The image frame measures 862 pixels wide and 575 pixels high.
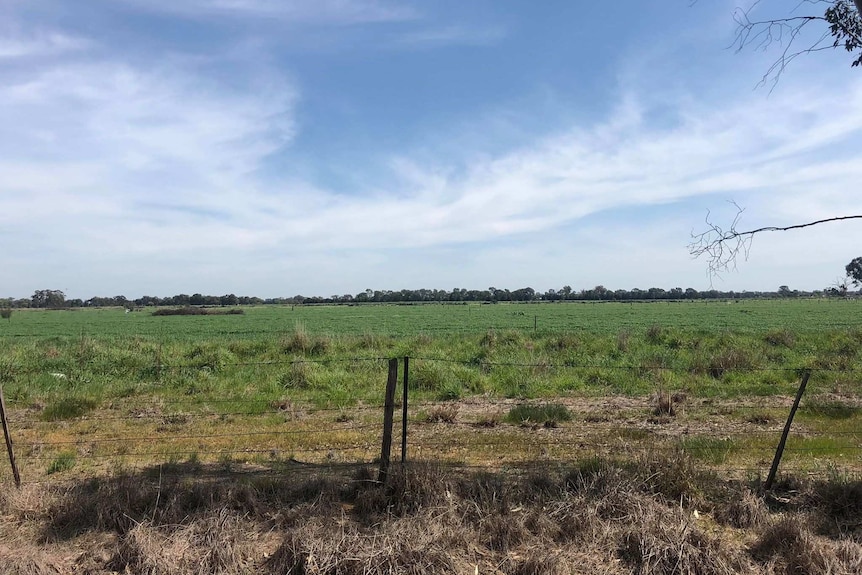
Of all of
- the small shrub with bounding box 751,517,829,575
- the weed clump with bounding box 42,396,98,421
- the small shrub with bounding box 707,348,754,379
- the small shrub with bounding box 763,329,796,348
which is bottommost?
the weed clump with bounding box 42,396,98,421

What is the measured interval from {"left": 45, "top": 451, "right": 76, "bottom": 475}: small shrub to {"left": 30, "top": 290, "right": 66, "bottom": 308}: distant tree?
17077cm

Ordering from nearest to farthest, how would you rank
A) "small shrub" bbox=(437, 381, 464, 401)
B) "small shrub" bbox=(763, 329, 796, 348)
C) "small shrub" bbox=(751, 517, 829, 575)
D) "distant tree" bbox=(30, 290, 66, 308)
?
"small shrub" bbox=(751, 517, 829, 575)
"small shrub" bbox=(437, 381, 464, 401)
"small shrub" bbox=(763, 329, 796, 348)
"distant tree" bbox=(30, 290, 66, 308)

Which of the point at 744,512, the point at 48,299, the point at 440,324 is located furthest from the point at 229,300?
the point at 744,512

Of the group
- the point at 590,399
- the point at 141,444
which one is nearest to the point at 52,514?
the point at 141,444

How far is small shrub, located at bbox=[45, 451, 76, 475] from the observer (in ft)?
23.7

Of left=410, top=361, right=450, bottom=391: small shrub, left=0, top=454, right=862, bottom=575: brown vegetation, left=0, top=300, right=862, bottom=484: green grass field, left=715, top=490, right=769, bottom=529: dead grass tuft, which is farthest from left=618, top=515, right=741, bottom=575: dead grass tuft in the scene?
left=410, top=361, right=450, bottom=391: small shrub

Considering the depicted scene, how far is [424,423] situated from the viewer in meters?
10.2

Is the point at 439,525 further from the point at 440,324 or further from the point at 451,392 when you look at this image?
the point at 440,324

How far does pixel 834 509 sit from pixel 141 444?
9301 millimetres

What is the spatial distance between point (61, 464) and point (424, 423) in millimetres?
5649

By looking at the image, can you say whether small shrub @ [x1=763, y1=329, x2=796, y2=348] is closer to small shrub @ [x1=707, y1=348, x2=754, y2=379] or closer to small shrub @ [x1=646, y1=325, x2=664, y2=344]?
small shrub @ [x1=646, y1=325, x2=664, y2=344]

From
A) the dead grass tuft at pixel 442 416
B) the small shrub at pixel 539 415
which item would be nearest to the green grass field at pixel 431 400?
the dead grass tuft at pixel 442 416

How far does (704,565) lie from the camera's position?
439cm

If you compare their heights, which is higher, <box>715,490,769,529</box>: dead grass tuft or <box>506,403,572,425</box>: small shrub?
<box>715,490,769,529</box>: dead grass tuft
